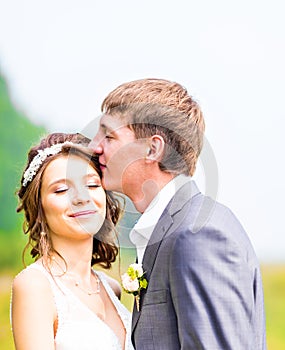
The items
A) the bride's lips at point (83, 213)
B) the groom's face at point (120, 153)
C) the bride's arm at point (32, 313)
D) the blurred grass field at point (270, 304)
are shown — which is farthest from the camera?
the blurred grass field at point (270, 304)

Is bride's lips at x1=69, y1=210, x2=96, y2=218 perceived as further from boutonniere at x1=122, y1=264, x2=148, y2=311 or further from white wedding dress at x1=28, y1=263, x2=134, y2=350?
boutonniere at x1=122, y1=264, x2=148, y2=311

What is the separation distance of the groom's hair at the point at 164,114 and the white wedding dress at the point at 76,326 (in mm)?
745

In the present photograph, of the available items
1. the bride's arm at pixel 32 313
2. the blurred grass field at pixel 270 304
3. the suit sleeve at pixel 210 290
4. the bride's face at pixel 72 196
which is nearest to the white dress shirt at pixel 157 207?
the suit sleeve at pixel 210 290

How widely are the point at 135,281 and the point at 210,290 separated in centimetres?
32

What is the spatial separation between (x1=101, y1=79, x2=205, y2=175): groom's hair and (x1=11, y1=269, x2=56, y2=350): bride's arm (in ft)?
2.36

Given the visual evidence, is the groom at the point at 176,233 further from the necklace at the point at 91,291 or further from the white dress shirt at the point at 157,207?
the necklace at the point at 91,291

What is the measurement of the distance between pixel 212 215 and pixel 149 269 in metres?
0.31

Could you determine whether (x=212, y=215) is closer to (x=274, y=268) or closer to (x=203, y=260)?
(x=203, y=260)

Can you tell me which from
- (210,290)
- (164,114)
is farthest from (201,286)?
(164,114)

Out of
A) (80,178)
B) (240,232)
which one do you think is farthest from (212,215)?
(80,178)

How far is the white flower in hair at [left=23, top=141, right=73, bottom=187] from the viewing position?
2996 millimetres

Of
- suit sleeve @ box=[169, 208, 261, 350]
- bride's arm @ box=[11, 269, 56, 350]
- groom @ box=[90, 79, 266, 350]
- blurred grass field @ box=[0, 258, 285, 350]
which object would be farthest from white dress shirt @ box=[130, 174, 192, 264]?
blurred grass field @ box=[0, 258, 285, 350]

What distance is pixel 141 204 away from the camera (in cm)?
261

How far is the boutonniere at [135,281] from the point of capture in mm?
2490
